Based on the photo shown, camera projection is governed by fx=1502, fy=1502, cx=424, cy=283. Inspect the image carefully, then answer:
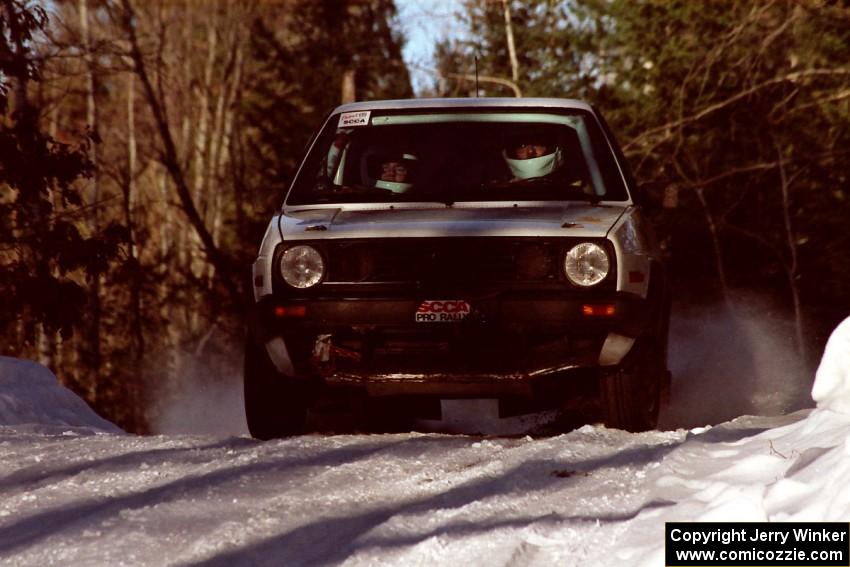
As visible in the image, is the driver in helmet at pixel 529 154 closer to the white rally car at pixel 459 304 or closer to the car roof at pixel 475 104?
the car roof at pixel 475 104

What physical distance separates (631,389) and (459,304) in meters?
0.94

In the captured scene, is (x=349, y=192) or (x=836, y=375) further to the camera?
(x=349, y=192)

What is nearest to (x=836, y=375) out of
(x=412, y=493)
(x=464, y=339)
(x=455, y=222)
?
(x=412, y=493)

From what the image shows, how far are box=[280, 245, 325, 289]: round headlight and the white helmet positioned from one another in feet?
5.18

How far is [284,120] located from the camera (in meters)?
32.6

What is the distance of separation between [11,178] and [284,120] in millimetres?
20265

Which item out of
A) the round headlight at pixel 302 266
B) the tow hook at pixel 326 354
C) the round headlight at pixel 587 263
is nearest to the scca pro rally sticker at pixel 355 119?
the round headlight at pixel 302 266

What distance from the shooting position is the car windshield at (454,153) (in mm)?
7859

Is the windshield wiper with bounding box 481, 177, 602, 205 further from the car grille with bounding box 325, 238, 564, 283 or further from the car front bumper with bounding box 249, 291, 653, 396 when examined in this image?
the car front bumper with bounding box 249, 291, 653, 396

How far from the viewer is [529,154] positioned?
26.5 feet

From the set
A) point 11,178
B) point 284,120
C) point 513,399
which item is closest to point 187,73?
point 284,120

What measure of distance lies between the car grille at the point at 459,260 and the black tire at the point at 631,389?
554mm

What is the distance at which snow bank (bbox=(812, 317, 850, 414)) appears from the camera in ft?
18.0

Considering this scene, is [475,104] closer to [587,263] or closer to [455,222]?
[455,222]
